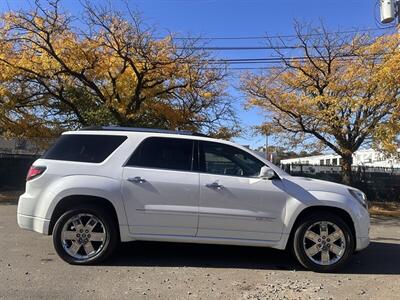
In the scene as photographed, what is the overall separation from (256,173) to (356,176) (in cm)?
1489

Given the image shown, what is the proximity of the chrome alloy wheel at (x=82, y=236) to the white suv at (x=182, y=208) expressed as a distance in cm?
1

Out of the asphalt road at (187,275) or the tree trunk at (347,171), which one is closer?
the asphalt road at (187,275)

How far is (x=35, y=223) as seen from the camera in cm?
704

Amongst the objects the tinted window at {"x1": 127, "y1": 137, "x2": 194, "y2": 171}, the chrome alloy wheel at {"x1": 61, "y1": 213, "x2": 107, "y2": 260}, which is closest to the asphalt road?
the chrome alloy wheel at {"x1": 61, "y1": 213, "x2": 107, "y2": 260}

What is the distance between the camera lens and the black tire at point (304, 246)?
22.8 feet

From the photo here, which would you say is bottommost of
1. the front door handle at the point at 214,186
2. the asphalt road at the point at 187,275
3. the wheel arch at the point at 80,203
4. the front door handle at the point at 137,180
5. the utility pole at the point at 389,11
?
the asphalt road at the point at 187,275

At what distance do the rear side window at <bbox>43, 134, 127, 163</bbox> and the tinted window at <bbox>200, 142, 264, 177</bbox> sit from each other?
4.03 ft

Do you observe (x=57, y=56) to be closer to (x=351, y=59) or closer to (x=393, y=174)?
(x=351, y=59)

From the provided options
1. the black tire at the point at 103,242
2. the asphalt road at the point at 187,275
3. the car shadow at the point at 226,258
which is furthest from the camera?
the car shadow at the point at 226,258

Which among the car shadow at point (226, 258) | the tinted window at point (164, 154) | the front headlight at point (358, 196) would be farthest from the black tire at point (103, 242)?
the front headlight at point (358, 196)

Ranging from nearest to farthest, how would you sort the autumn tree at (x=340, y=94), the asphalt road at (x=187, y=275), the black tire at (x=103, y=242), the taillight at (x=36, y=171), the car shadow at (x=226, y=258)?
the asphalt road at (x=187, y=275), the black tire at (x=103, y=242), the taillight at (x=36, y=171), the car shadow at (x=226, y=258), the autumn tree at (x=340, y=94)

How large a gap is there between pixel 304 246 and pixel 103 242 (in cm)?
281

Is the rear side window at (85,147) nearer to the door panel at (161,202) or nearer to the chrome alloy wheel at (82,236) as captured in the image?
the door panel at (161,202)

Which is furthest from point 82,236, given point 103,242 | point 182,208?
point 182,208
